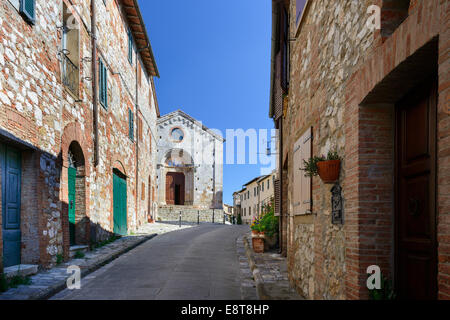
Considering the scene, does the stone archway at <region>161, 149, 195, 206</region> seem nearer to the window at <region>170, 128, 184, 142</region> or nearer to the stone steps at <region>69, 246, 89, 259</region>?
the window at <region>170, 128, 184, 142</region>

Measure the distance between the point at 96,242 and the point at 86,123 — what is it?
3.13 metres

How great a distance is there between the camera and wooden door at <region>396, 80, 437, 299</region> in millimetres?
2754

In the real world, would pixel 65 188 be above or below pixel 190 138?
below

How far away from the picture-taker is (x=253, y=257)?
9070mm

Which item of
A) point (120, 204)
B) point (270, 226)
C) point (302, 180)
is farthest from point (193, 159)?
point (302, 180)

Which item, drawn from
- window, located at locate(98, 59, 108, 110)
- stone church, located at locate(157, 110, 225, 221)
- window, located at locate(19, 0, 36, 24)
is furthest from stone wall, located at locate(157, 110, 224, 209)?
window, located at locate(19, 0, 36, 24)

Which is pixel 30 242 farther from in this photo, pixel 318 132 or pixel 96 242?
pixel 318 132

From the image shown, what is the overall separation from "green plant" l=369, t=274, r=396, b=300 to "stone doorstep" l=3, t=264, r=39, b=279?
4967 mm

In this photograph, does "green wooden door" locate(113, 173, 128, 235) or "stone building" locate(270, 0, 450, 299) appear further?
"green wooden door" locate(113, 173, 128, 235)

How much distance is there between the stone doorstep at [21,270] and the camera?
18.5 ft

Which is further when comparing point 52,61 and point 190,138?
point 190,138

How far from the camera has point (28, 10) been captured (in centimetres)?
638

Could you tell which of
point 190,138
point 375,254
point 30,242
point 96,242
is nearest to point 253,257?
point 96,242

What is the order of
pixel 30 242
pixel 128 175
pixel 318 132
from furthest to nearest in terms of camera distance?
pixel 128 175 → pixel 30 242 → pixel 318 132
